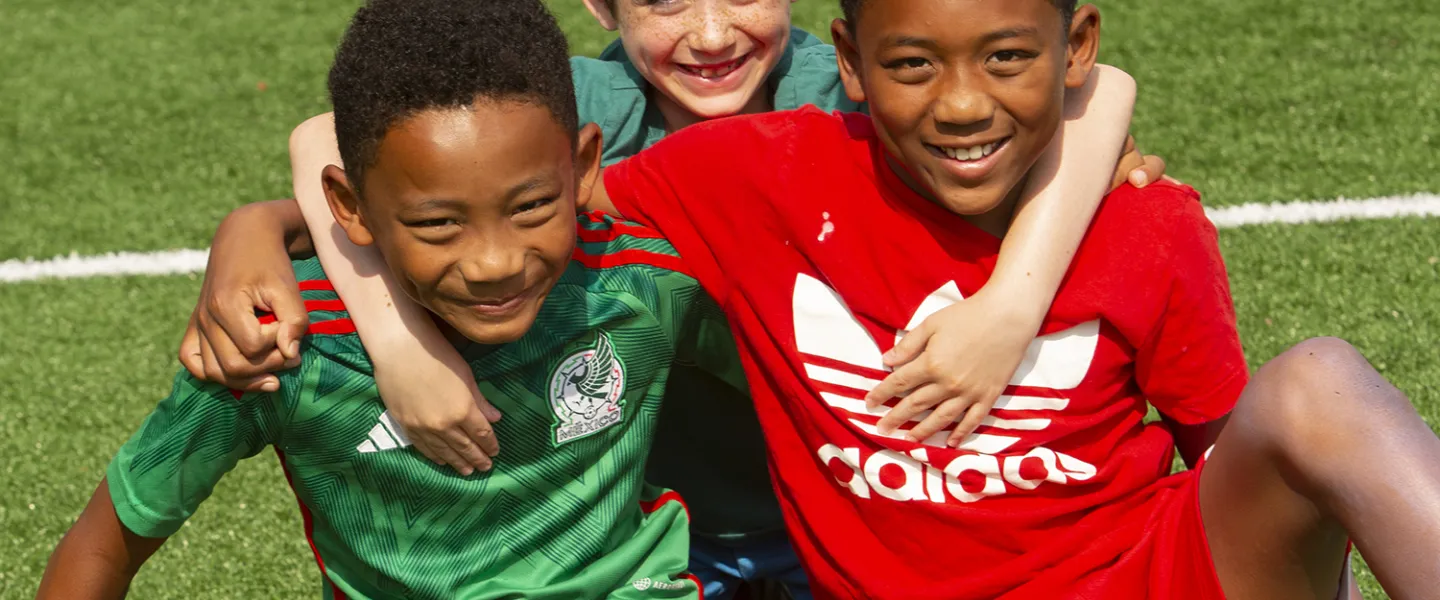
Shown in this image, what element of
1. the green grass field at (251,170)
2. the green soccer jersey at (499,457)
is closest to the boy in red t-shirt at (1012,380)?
the green soccer jersey at (499,457)

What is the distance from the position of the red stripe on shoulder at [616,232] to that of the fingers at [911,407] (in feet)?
1.45

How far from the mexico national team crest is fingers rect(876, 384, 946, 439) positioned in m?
0.40

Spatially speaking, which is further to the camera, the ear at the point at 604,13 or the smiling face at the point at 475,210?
the ear at the point at 604,13

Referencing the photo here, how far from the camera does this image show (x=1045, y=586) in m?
2.32

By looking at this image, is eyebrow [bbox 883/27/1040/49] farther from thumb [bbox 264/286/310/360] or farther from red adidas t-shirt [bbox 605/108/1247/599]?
thumb [bbox 264/286/310/360]

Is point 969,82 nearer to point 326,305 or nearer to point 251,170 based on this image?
point 326,305

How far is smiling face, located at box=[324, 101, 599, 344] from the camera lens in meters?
2.08

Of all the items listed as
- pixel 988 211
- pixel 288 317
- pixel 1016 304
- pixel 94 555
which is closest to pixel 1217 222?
pixel 988 211

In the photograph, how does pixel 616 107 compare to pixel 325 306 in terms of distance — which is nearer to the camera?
pixel 325 306

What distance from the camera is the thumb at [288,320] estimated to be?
2.16 m

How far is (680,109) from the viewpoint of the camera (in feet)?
9.40

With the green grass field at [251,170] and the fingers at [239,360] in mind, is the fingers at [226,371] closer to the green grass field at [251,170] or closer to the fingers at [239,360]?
the fingers at [239,360]

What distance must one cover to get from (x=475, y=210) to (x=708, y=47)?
0.76 metres

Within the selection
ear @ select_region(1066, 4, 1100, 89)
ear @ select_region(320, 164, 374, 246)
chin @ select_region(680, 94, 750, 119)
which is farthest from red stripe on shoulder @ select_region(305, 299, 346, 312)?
ear @ select_region(1066, 4, 1100, 89)
